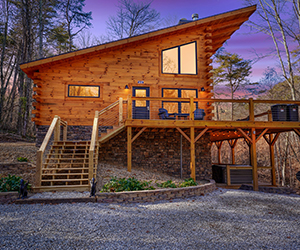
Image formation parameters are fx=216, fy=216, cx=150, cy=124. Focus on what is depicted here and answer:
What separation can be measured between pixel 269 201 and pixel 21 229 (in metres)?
6.68

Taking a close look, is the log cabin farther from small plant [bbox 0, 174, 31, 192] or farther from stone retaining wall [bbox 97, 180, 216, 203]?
small plant [bbox 0, 174, 31, 192]

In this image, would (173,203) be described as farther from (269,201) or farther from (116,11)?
(116,11)

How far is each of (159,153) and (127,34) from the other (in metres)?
16.0

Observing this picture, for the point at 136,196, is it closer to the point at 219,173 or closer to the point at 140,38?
the point at 219,173

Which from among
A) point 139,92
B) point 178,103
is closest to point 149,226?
point 178,103

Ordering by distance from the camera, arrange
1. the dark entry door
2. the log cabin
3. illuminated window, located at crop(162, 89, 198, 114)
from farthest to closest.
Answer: illuminated window, located at crop(162, 89, 198, 114) → the dark entry door → the log cabin

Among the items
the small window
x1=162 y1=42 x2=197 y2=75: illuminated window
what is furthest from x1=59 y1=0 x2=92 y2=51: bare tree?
x1=162 y1=42 x2=197 y2=75: illuminated window

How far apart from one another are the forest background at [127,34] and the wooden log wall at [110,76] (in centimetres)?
560

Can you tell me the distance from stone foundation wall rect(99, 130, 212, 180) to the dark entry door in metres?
0.96

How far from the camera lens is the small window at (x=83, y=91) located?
10.7 m

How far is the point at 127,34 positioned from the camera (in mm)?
22328

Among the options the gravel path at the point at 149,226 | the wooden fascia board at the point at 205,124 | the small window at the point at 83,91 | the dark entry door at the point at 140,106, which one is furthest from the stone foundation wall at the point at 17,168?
the dark entry door at the point at 140,106

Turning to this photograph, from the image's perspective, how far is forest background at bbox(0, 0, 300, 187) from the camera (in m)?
14.2

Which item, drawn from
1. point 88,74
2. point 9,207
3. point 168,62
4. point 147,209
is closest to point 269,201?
point 147,209
